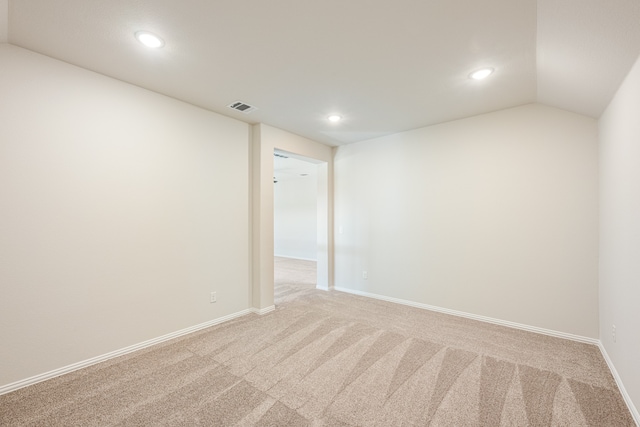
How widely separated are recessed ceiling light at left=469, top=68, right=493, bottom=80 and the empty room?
7 cm

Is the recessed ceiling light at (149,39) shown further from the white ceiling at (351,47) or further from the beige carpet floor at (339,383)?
the beige carpet floor at (339,383)

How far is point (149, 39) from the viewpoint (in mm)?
1993

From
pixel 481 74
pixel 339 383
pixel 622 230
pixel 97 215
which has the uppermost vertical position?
pixel 481 74

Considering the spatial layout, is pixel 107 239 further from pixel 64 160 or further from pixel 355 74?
pixel 355 74

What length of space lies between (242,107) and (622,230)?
3.76m

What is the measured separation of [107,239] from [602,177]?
4.82 m

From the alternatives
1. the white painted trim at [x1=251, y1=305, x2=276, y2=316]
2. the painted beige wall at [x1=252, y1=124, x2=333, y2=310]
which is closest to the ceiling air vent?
the painted beige wall at [x1=252, y1=124, x2=333, y2=310]

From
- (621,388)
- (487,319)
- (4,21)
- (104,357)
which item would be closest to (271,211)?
(104,357)

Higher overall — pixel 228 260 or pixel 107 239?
pixel 107 239

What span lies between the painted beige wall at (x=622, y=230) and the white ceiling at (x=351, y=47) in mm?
267

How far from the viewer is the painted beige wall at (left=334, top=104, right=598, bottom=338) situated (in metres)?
2.90

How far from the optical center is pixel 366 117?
3600 mm

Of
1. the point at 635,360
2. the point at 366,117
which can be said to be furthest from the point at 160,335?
the point at 635,360

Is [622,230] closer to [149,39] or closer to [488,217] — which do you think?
[488,217]
